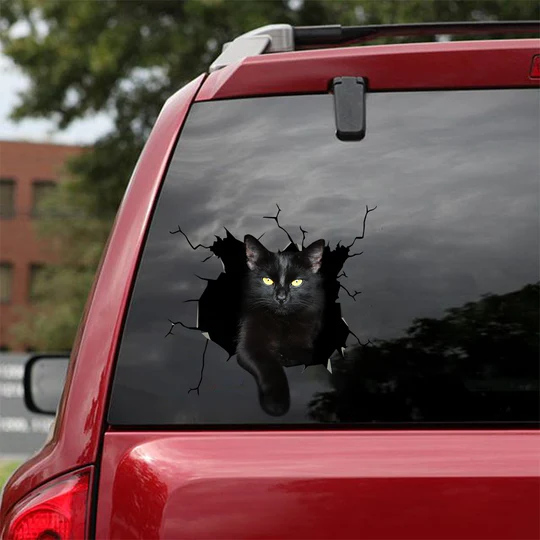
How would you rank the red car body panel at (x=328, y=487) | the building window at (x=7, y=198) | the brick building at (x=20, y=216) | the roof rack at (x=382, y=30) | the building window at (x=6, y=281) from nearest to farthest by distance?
the red car body panel at (x=328, y=487)
the roof rack at (x=382, y=30)
the brick building at (x=20, y=216)
the building window at (x=6, y=281)
the building window at (x=7, y=198)

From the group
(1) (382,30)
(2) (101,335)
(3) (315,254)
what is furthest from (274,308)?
(1) (382,30)

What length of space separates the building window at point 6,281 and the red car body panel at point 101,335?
180 feet

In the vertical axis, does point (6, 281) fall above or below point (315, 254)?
above

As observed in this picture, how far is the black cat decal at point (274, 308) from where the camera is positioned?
1.94 m

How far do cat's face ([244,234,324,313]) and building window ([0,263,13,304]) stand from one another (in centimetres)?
5495

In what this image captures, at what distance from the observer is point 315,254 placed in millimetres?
2006

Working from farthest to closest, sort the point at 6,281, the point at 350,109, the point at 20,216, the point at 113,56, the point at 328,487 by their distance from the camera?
1. the point at 6,281
2. the point at 20,216
3. the point at 113,56
4. the point at 350,109
5. the point at 328,487

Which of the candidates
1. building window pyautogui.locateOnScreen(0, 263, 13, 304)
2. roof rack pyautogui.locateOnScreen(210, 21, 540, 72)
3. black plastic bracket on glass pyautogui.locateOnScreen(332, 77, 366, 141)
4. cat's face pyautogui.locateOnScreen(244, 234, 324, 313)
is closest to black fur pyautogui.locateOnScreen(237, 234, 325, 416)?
cat's face pyautogui.locateOnScreen(244, 234, 324, 313)

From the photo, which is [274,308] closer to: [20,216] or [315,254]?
[315,254]

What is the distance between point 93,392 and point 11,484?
39 cm

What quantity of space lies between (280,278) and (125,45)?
15813 millimetres

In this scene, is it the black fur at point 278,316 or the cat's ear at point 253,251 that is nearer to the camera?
the black fur at point 278,316

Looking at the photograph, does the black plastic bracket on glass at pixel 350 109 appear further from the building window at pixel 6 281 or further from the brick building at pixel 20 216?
the building window at pixel 6 281

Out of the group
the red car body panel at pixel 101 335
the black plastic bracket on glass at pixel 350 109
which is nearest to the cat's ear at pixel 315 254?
the black plastic bracket on glass at pixel 350 109
